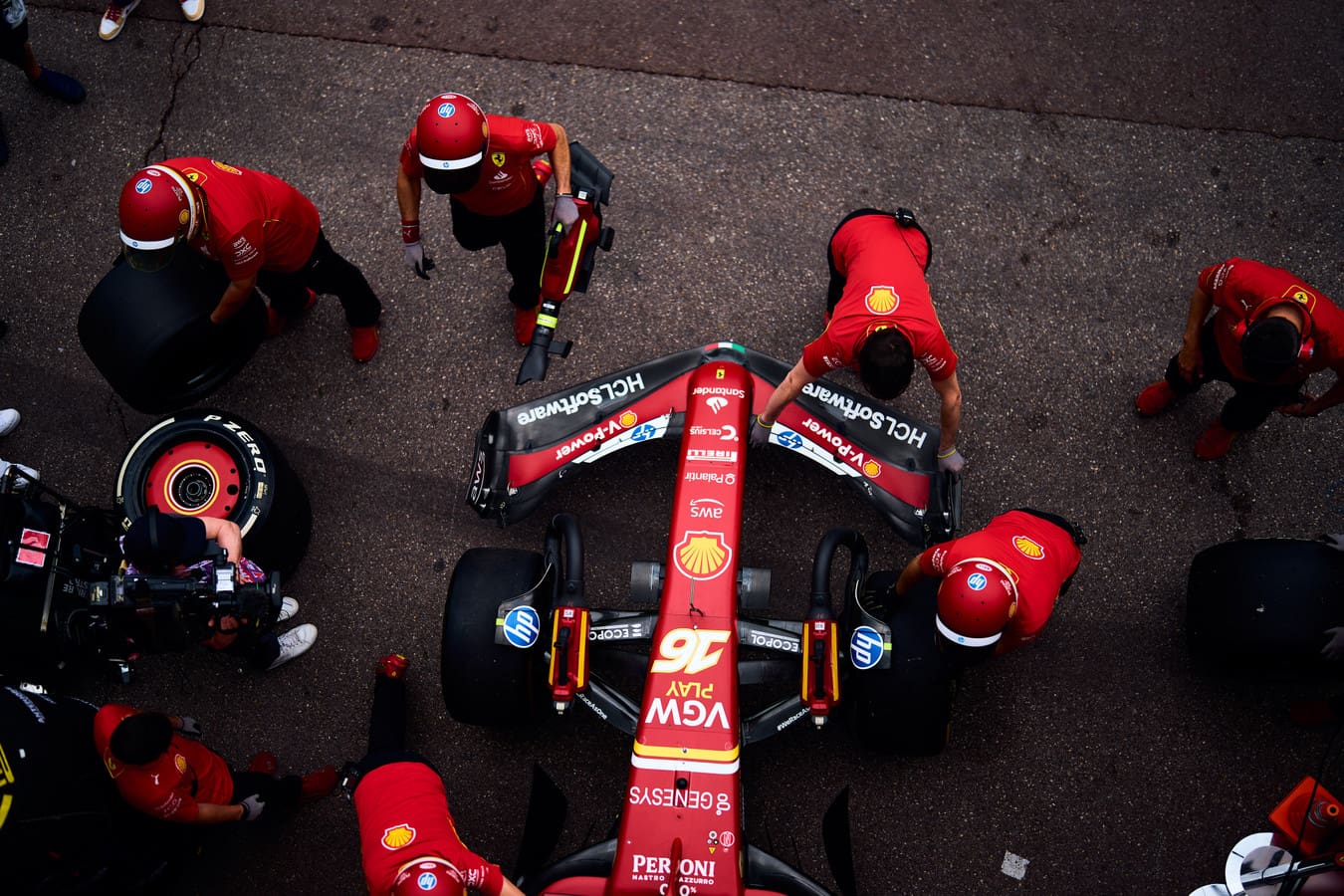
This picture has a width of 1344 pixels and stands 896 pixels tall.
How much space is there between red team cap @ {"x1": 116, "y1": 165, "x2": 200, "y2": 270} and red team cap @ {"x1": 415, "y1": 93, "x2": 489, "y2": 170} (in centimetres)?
104

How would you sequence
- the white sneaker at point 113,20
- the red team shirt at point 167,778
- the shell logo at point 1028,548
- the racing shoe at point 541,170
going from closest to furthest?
the red team shirt at point 167,778 → the shell logo at point 1028,548 → the racing shoe at point 541,170 → the white sneaker at point 113,20

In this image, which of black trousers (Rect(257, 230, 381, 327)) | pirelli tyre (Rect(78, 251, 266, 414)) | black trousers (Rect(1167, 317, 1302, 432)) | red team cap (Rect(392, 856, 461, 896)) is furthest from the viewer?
black trousers (Rect(257, 230, 381, 327))

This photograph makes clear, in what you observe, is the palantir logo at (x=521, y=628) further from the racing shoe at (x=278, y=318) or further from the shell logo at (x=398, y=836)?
the racing shoe at (x=278, y=318)

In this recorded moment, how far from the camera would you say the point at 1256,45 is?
605cm

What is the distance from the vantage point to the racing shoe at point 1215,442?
5.04m

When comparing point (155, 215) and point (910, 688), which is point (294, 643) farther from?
point (910, 688)

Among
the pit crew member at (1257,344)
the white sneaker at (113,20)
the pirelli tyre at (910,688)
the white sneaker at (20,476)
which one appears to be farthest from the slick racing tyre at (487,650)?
the white sneaker at (113,20)

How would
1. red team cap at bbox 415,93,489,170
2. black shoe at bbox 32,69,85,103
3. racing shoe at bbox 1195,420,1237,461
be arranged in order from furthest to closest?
black shoe at bbox 32,69,85,103 → racing shoe at bbox 1195,420,1237,461 → red team cap at bbox 415,93,489,170

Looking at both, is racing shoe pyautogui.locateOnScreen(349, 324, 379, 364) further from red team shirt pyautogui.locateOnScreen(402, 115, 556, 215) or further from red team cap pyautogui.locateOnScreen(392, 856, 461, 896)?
red team cap pyautogui.locateOnScreen(392, 856, 461, 896)

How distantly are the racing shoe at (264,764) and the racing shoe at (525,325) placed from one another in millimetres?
2568

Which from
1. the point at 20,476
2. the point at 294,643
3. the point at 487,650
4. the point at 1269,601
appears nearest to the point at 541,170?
the point at 487,650

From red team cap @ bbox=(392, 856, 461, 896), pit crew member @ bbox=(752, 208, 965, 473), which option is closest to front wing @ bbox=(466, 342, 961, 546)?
pit crew member @ bbox=(752, 208, 965, 473)

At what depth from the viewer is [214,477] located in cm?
462

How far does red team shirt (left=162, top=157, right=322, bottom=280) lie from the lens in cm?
419
